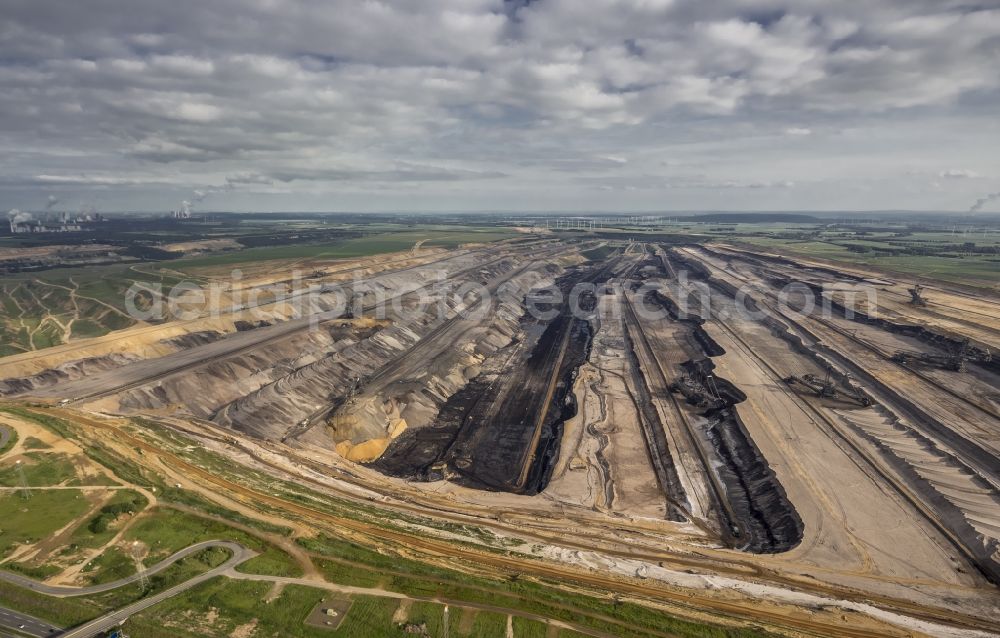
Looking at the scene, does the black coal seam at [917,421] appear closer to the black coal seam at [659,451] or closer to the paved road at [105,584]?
the black coal seam at [659,451]

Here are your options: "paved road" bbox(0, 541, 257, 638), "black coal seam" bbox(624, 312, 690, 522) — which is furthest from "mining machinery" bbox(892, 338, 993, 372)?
"paved road" bbox(0, 541, 257, 638)

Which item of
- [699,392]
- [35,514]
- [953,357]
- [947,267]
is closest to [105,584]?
[35,514]

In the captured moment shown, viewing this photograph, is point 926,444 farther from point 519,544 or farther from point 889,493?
point 519,544

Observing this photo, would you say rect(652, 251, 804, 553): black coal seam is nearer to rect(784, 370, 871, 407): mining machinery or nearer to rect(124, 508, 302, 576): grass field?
rect(784, 370, 871, 407): mining machinery

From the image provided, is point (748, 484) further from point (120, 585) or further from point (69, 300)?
point (69, 300)

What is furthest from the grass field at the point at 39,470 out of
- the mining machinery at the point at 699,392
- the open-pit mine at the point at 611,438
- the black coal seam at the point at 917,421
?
the black coal seam at the point at 917,421
